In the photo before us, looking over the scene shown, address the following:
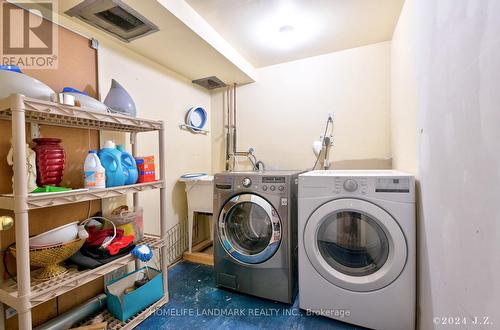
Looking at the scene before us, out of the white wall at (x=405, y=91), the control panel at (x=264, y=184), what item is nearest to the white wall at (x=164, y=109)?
the control panel at (x=264, y=184)

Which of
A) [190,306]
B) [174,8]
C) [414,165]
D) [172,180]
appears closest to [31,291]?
[190,306]

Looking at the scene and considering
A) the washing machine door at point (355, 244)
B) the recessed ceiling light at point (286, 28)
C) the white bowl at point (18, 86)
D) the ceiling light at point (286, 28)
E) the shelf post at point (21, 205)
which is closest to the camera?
the shelf post at point (21, 205)

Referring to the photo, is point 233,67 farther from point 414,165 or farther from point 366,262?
point 366,262

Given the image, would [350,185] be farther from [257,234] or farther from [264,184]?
[257,234]

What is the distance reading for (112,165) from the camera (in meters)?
1.22

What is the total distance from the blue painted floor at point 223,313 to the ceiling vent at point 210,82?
1.92 meters

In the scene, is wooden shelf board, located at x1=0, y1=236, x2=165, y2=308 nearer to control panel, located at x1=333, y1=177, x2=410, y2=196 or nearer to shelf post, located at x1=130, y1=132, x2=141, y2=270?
shelf post, located at x1=130, y1=132, x2=141, y2=270

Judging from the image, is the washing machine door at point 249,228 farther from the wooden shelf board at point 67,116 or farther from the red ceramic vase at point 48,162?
the red ceramic vase at point 48,162

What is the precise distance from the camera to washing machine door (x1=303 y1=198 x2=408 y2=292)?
1.16 m

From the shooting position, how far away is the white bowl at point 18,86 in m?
0.92

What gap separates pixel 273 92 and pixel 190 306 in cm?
205

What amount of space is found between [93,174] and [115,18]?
3.20ft

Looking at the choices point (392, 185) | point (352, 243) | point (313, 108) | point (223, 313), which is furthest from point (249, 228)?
point (313, 108)

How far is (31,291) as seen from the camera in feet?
2.90
